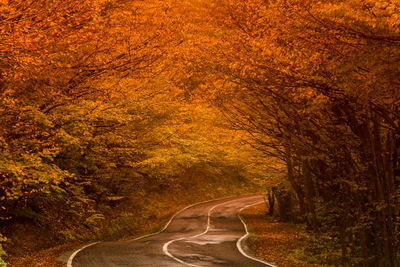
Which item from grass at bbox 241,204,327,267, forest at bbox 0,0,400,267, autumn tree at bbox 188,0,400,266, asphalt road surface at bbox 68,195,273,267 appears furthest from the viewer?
grass at bbox 241,204,327,267

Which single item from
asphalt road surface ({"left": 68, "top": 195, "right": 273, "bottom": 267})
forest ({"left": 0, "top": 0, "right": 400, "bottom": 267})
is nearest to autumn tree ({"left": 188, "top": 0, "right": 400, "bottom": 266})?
forest ({"left": 0, "top": 0, "right": 400, "bottom": 267})

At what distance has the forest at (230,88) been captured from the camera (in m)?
7.25

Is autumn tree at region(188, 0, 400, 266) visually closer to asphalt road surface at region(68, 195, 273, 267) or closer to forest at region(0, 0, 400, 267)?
forest at region(0, 0, 400, 267)

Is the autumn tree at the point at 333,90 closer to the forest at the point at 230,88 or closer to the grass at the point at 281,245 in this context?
the forest at the point at 230,88

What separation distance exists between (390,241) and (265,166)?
1207cm

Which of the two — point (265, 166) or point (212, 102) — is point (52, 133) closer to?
point (212, 102)

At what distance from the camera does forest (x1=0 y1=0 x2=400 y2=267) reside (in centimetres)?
725

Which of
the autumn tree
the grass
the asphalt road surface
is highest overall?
the autumn tree

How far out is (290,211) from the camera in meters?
27.5

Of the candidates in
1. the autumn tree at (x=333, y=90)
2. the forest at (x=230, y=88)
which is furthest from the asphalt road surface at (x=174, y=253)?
the autumn tree at (x=333, y=90)

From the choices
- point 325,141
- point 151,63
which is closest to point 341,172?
point 325,141

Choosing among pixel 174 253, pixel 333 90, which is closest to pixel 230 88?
pixel 333 90

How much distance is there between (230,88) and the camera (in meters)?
10.9

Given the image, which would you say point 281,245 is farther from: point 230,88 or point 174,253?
point 230,88
